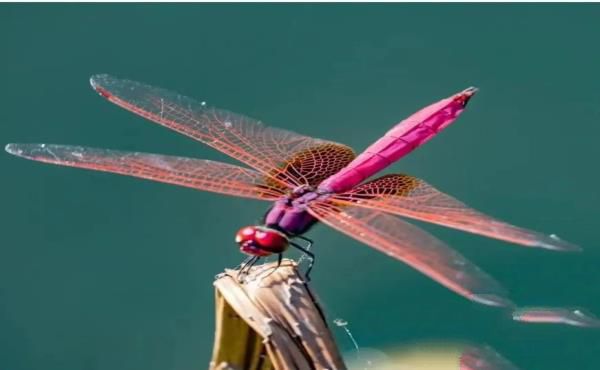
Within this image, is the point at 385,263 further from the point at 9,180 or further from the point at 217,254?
the point at 9,180

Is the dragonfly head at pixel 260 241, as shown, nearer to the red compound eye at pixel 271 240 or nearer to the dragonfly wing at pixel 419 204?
the red compound eye at pixel 271 240

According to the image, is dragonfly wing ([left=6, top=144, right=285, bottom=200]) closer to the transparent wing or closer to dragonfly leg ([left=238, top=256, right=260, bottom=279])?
the transparent wing

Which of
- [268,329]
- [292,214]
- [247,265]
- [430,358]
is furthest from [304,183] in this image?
[430,358]

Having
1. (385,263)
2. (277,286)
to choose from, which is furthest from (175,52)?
(277,286)

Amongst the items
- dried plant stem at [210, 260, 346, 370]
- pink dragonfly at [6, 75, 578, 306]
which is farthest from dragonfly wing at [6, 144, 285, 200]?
dried plant stem at [210, 260, 346, 370]

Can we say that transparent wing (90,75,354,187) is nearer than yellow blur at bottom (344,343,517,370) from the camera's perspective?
No
